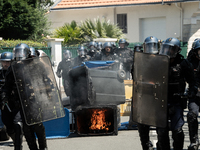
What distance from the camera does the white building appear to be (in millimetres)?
24011

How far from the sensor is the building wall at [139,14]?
79.6ft

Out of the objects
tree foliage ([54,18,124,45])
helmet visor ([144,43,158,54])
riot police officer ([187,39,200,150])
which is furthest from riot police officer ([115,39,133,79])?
tree foliage ([54,18,124,45])

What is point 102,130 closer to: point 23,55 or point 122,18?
A: point 23,55

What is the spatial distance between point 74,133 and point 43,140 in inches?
83.1

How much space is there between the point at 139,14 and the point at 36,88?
21.3 metres

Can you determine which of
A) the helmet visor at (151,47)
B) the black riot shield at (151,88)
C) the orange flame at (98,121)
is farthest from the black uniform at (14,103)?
the orange flame at (98,121)

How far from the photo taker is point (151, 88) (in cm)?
464

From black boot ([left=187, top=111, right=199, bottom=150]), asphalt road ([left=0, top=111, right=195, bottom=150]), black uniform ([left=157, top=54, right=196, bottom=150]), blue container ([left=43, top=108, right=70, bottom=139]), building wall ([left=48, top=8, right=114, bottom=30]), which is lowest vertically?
asphalt road ([left=0, top=111, right=195, bottom=150])

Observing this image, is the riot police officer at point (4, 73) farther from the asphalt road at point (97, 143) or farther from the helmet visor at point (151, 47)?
the helmet visor at point (151, 47)

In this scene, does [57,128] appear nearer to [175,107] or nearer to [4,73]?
[4,73]

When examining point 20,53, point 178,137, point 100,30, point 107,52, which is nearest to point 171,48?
point 178,137

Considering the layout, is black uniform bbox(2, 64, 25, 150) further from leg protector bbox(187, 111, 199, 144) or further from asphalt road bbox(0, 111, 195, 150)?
leg protector bbox(187, 111, 199, 144)

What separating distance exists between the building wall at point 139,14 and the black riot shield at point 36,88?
64.2 ft

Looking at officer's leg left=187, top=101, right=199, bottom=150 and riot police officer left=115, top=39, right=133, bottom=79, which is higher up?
riot police officer left=115, top=39, right=133, bottom=79
